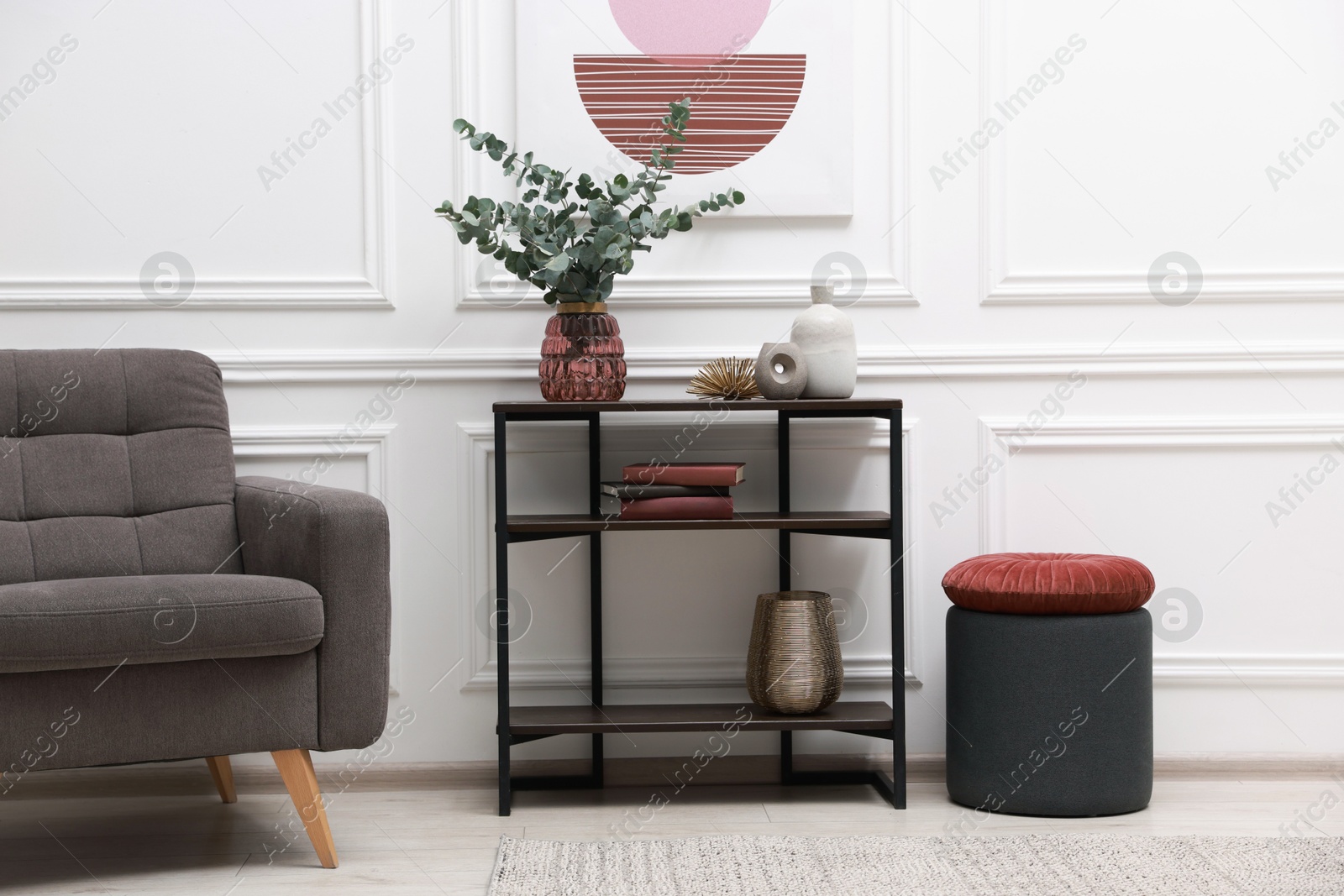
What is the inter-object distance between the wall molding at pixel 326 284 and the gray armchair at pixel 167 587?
22 centimetres

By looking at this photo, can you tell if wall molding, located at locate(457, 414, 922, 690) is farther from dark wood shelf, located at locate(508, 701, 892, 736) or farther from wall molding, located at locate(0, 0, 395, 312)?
wall molding, located at locate(0, 0, 395, 312)

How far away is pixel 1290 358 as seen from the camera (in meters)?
2.31

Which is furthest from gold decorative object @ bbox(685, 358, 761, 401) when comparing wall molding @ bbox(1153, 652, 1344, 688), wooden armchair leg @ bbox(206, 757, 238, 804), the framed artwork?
wooden armchair leg @ bbox(206, 757, 238, 804)

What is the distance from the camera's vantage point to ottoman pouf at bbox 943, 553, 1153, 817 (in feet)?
6.33

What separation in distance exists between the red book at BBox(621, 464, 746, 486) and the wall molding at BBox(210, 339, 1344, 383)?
326 mm

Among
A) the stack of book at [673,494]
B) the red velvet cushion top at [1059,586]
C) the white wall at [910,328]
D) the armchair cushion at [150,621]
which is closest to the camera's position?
the armchair cushion at [150,621]

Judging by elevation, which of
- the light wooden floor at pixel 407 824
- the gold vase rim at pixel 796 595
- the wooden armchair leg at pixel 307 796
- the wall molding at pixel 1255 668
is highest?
the gold vase rim at pixel 796 595

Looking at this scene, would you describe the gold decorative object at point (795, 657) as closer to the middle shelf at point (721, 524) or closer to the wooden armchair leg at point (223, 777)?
the middle shelf at point (721, 524)

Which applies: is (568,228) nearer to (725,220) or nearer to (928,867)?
(725,220)

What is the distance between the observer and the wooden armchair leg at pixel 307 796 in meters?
1.74

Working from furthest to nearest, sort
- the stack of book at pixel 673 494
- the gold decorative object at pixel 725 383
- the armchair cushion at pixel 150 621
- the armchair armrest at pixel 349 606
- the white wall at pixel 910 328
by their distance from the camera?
the white wall at pixel 910 328 < the gold decorative object at pixel 725 383 < the stack of book at pixel 673 494 < the armchair armrest at pixel 349 606 < the armchair cushion at pixel 150 621

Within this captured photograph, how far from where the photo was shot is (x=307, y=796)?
1.75 metres

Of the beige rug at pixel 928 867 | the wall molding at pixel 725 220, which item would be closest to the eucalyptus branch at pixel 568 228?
the wall molding at pixel 725 220

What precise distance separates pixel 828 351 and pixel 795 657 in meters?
0.60
